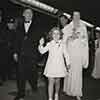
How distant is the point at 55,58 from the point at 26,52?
0.30 m

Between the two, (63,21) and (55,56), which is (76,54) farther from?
(63,21)

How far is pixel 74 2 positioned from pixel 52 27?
36cm

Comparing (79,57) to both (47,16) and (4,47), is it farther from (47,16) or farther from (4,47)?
(4,47)

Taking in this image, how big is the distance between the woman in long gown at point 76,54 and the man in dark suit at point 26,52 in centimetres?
33

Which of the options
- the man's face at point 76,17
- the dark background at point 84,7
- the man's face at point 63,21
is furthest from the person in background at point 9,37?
the man's face at point 76,17

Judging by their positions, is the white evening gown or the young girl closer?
the young girl

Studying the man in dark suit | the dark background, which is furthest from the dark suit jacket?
the dark background

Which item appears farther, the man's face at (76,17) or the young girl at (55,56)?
the man's face at (76,17)

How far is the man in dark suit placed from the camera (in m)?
2.36

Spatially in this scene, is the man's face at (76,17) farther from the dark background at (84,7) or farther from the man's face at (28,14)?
the man's face at (28,14)

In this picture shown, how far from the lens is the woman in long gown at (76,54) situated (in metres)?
2.43

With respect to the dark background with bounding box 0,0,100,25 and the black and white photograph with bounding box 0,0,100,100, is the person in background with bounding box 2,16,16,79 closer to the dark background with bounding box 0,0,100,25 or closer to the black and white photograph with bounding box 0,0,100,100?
the black and white photograph with bounding box 0,0,100,100

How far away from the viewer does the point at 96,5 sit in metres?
2.50

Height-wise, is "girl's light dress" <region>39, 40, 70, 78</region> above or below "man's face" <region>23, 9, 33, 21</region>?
below
